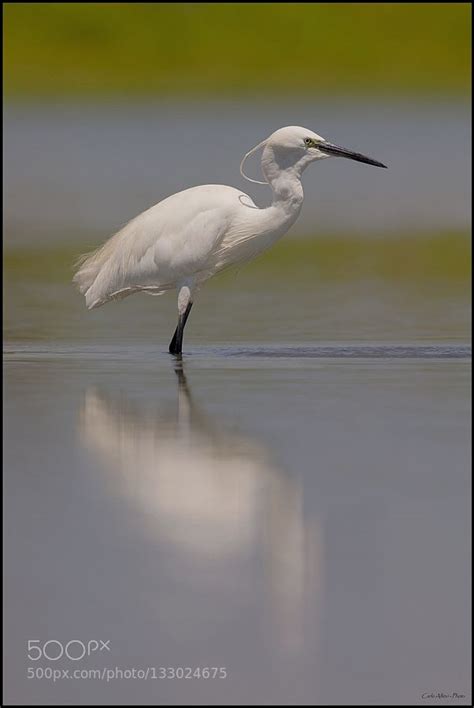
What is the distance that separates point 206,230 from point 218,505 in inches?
173

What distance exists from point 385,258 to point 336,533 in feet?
37.4

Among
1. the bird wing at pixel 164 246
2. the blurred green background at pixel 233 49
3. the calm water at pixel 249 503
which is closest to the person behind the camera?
the calm water at pixel 249 503

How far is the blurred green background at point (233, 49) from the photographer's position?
33.3m

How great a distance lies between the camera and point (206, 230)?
8898mm

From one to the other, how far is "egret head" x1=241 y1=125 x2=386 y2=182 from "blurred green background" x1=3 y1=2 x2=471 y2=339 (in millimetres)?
1513

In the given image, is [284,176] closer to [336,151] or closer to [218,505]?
[336,151]

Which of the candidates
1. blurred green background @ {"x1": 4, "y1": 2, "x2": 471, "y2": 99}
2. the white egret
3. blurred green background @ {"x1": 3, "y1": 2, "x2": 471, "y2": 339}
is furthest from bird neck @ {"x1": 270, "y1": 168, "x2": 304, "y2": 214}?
blurred green background @ {"x1": 4, "y1": 2, "x2": 471, "y2": 99}

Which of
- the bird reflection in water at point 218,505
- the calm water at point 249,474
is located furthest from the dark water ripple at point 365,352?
the bird reflection in water at point 218,505

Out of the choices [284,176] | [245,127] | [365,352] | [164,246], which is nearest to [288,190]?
[284,176]

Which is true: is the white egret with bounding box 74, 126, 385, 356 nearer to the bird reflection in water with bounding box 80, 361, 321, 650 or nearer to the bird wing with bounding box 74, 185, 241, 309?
the bird wing with bounding box 74, 185, 241, 309

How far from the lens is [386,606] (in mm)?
3822

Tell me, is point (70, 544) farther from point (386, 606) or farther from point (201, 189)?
point (201, 189)

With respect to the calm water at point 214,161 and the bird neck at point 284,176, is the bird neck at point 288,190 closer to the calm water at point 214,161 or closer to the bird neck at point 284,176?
the bird neck at point 284,176

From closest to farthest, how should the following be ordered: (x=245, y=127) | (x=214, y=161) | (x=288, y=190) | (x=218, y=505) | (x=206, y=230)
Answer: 1. (x=218, y=505)
2. (x=288, y=190)
3. (x=206, y=230)
4. (x=214, y=161)
5. (x=245, y=127)
